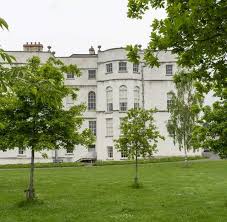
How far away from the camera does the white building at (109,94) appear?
56.3 m

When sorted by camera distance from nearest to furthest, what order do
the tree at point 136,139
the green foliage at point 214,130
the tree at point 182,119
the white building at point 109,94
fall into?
the green foliage at point 214,130, the tree at point 136,139, the tree at point 182,119, the white building at point 109,94

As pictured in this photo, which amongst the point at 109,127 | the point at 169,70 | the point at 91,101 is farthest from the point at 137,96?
the point at 91,101

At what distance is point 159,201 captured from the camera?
20.1m

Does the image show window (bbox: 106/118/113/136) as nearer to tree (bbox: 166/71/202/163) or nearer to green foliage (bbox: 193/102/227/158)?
tree (bbox: 166/71/202/163)

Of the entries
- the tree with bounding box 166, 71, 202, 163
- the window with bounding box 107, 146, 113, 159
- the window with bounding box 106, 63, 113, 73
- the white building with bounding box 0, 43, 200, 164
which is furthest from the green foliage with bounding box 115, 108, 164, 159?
the window with bounding box 106, 63, 113, 73

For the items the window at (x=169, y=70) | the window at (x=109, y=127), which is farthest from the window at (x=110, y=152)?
the window at (x=169, y=70)

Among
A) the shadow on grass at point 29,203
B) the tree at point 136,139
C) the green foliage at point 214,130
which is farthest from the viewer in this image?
the tree at point 136,139

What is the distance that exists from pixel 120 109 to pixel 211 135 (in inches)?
1547

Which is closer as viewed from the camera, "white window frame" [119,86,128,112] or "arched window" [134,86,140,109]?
"white window frame" [119,86,128,112]

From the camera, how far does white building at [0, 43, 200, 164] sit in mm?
56281

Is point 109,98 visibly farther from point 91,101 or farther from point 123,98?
point 91,101

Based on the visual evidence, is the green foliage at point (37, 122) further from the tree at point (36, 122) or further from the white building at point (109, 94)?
the white building at point (109, 94)

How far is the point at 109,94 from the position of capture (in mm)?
57219

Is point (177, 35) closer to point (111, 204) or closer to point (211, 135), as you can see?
point (211, 135)
